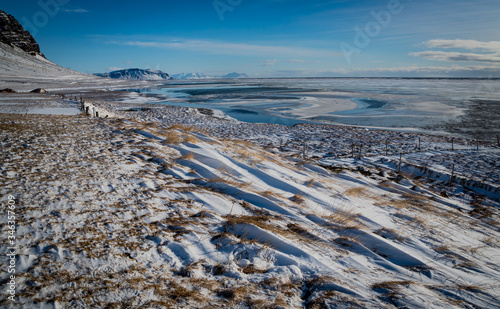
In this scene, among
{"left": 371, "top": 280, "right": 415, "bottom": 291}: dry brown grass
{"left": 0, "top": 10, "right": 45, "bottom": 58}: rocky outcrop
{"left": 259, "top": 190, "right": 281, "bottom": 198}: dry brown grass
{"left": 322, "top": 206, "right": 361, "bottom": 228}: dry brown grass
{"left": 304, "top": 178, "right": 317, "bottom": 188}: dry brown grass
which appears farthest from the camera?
{"left": 0, "top": 10, "right": 45, "bottom": 58}: rocky outcrop

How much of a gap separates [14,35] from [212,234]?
449ft

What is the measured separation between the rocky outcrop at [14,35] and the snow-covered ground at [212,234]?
12398 cm

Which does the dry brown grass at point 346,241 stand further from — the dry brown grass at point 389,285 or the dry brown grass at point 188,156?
the dry brown grass at point 188,156

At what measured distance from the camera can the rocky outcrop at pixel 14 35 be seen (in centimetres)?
9069

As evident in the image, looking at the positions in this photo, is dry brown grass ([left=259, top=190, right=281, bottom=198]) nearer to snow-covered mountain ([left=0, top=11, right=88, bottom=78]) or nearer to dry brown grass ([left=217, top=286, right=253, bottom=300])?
dry brown grass ([left=217, top=286, right=253, bottom=300])

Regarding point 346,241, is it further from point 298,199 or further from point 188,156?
point 188,156

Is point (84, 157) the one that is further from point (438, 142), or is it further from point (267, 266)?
point (438, 142)

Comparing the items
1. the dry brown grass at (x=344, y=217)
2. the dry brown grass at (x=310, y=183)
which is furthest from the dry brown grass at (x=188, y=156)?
the dry brown grass at (x=344, y=217)

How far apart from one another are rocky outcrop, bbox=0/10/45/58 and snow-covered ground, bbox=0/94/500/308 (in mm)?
123977

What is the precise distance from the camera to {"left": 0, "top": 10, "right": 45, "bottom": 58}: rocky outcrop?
298 feet

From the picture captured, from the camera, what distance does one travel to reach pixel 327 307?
201cm

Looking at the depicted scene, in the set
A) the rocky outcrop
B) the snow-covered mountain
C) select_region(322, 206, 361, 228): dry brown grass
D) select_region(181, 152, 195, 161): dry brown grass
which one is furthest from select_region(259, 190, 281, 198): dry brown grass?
the rocky outcrop

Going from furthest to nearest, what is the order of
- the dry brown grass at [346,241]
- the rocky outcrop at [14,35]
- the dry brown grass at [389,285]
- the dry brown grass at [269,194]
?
the rocky outcrop at [14,35]
the dry brown grass at [269,194]
the dry brown grass at [346,241]
the dry brown grass at [389,285]

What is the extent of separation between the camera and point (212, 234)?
2.80 metres
